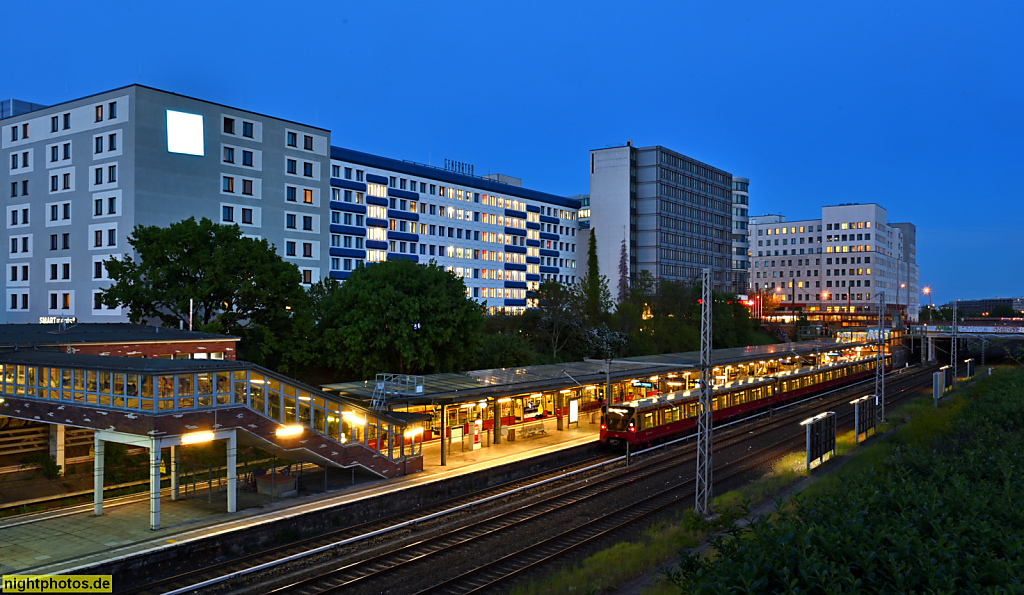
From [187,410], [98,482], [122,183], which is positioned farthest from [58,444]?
[122,183]

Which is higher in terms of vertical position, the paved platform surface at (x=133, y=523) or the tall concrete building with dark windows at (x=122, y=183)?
the tall concrete building with dark windows at (x=122, y=183)

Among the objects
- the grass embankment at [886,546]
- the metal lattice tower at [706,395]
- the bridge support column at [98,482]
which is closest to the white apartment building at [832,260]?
the metal lattice tower at [706,395]

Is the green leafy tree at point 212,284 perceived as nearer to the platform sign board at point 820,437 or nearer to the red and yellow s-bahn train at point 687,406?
the red and yellow s-bahn train at point 687,406

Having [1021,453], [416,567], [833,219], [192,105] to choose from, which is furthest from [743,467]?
[833,219]

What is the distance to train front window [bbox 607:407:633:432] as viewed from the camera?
35344 mm

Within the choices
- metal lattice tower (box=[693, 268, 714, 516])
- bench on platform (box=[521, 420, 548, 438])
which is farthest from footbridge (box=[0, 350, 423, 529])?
metal lattice tower (box=[693, 268, 714, 516])

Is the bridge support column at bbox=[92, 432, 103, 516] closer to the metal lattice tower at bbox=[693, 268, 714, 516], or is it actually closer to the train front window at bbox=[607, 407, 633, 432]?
the metal lattice tower at bbox=[693, 268, 714, 516]

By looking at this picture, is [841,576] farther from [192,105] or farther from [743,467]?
[192,105]

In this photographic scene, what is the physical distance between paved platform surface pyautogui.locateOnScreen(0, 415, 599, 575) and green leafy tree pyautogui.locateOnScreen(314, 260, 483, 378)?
14055mm

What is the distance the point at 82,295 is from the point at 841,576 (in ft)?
203

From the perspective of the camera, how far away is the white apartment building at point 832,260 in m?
156

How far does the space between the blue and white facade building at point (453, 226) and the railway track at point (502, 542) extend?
42.8 meters

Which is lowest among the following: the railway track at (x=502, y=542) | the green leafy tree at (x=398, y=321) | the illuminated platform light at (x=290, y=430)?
the railway track at (x=502, y=542)

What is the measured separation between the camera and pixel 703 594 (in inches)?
394
